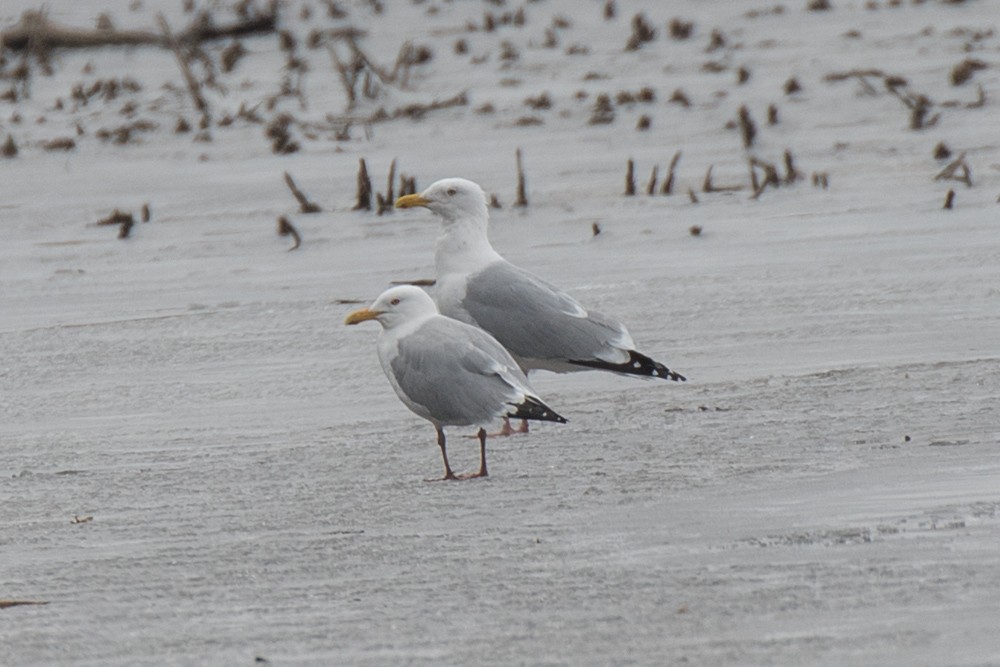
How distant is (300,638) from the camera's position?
4.32 m

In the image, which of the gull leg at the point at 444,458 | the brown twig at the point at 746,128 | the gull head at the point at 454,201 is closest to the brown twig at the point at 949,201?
the brown twig at the point at 746,128

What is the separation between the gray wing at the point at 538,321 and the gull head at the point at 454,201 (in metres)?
0.56

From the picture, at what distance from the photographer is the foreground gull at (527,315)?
710cm

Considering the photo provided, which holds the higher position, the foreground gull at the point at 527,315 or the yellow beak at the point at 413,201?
the yellow beak at the point at 413,201

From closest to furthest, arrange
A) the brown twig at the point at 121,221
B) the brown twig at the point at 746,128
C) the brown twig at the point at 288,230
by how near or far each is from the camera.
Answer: the brown twig at the point at 288,230
the brown twig at the point at 121,221
the brown twig at the point at 746,128

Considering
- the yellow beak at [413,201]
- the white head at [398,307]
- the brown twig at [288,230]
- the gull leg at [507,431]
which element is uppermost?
the yellow beak at [413,201]

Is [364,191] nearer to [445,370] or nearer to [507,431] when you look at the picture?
[507,431]

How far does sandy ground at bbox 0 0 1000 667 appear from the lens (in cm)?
441

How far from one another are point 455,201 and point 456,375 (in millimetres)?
1870

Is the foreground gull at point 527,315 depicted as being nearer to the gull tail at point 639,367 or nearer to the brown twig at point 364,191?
the gull tail at point 639,367

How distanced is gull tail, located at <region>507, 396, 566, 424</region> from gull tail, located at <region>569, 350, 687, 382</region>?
0.71m

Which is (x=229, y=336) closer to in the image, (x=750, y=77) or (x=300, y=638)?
(x=300, y=638)

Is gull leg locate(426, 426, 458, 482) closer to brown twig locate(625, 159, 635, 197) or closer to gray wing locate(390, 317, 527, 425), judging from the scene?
gray wing locate(390, 317, 527, 425)

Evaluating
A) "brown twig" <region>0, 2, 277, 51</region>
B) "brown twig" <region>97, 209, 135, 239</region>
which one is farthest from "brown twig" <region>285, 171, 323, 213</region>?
"brown twig" <region>0, 2, 277, 51</region>
